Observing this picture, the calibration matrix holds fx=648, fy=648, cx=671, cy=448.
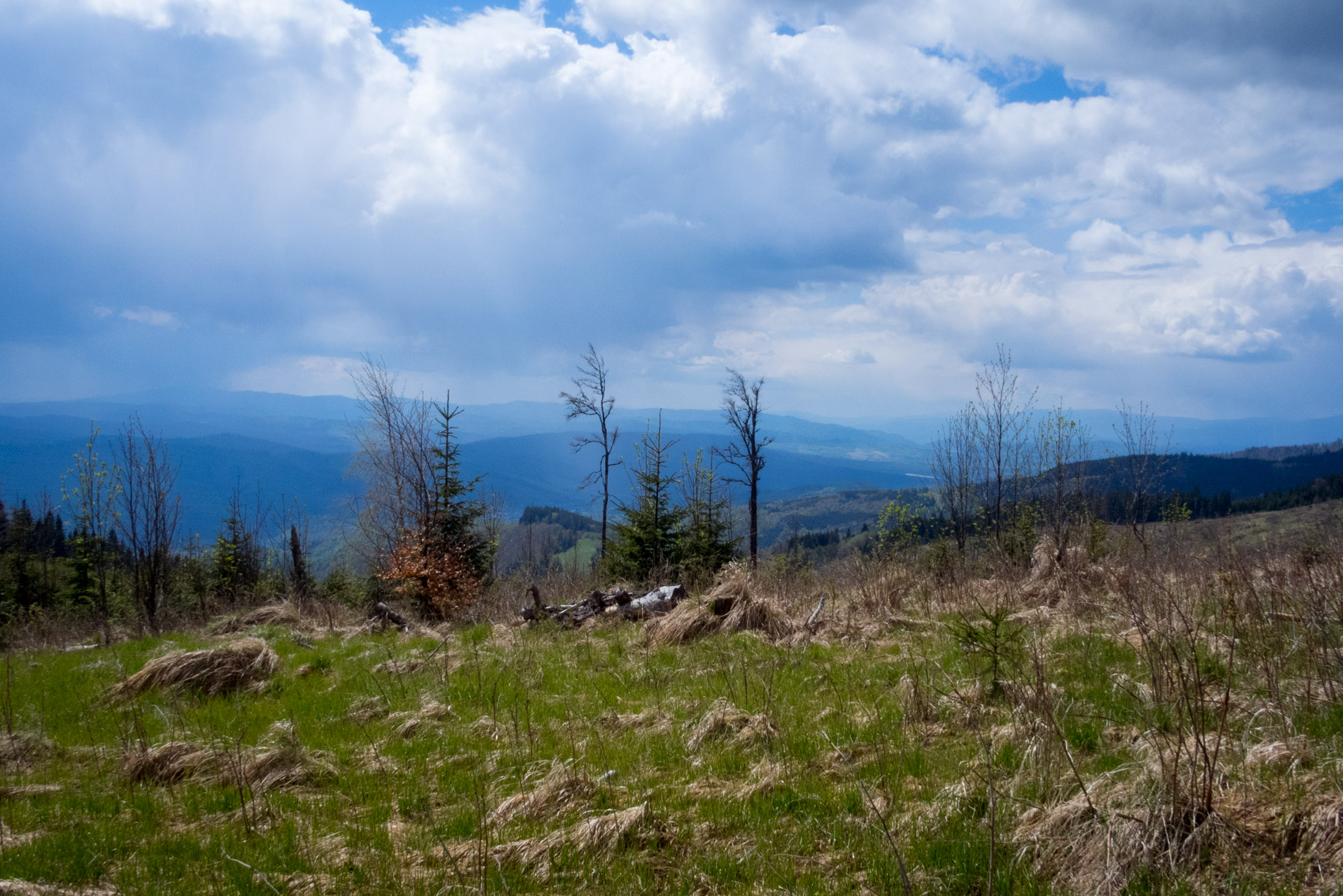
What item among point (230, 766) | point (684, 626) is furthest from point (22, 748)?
point (684, 626)

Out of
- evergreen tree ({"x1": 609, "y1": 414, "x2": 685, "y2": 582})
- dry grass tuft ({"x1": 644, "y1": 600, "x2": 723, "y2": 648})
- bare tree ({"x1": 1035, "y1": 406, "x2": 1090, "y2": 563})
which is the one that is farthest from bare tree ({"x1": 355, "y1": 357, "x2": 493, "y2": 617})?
bare tree ({"x1": 1035, "y1": 406, "x2": 1090, "y2": 563})

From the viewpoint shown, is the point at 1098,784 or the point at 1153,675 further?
the point at 1153,675

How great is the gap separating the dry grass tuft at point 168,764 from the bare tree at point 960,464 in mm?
33441

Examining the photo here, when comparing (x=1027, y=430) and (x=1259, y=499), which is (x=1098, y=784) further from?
(x=1259, y=499)

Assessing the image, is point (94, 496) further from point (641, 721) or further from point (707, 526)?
point (641, 721)

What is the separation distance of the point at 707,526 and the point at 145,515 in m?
20.8

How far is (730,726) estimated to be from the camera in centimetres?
564

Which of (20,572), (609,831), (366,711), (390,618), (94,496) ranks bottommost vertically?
(20,572)

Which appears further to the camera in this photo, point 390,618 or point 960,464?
point 960,464

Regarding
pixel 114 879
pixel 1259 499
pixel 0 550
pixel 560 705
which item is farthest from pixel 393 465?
pixel 1259 499

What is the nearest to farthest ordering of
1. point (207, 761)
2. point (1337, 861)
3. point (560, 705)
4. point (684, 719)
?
1. point (1337, 861)
2. point (207, 761)
3. point (684, 719)
4. point (560, 705)

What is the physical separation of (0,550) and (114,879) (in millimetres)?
59501

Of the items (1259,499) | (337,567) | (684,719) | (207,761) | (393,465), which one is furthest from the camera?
(1259,499)

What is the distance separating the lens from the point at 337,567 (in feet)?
116
